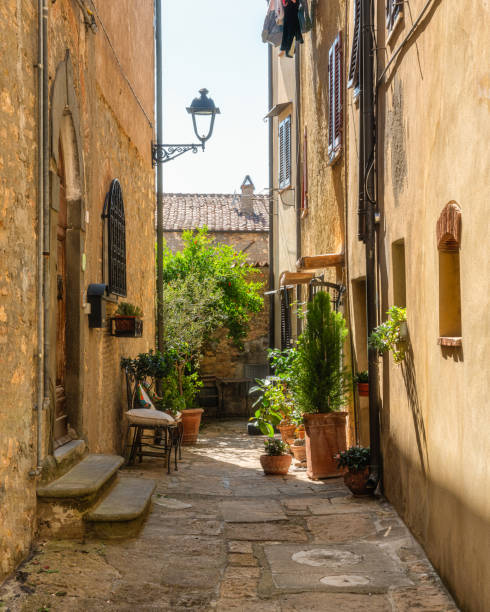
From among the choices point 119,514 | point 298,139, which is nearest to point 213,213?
point 298,139

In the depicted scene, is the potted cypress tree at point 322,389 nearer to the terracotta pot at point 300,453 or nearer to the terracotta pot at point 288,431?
the terracotta pot at point 300,453

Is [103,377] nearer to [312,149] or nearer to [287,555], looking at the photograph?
[287,555]

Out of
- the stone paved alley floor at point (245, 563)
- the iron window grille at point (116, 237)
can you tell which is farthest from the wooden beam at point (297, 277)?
the stone paved alley floor at point (245, 563)

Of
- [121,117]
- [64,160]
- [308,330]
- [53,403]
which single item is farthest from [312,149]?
[53,403]

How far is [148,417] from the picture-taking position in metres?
8.10

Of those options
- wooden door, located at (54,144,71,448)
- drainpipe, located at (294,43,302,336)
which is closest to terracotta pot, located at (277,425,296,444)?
drainpipe, located at (294,43,302,336)

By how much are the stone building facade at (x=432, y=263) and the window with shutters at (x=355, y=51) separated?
0.07 feet

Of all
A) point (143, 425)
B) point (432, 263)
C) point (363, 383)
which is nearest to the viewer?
point (432, 263)

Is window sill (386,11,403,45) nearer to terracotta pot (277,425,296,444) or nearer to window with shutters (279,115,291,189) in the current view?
terracotta pot (277,425,296,444)

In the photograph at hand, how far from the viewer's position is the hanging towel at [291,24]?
35.7 feet

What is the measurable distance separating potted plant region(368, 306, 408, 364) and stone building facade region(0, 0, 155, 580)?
8.32 ft

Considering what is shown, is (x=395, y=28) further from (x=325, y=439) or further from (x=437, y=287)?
(x=325, y=439)

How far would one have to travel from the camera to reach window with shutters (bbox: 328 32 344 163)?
891 cm

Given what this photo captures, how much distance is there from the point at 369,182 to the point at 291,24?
4.97 meters
